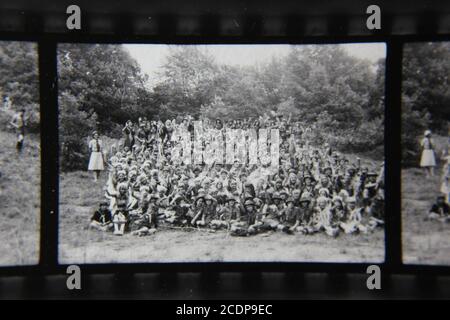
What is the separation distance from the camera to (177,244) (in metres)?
4.69

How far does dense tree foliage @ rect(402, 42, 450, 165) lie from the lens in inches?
176

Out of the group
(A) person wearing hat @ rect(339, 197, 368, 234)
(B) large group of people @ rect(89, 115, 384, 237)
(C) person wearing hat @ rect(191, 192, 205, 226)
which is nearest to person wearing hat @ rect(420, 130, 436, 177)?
(B) large group of people @ rect(89, 115, 384, 237)

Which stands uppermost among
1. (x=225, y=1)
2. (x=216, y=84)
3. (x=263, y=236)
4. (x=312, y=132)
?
(x=225, y=1)

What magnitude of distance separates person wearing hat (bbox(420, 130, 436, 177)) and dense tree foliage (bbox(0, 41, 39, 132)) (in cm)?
427

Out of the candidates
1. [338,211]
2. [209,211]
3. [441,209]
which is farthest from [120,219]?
[441,209]

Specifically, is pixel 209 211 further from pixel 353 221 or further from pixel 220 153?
pixel 353 221

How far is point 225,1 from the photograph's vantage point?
4340mm

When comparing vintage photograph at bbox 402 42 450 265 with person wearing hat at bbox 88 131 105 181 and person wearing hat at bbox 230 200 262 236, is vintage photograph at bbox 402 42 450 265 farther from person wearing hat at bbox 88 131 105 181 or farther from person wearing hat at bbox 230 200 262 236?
person wearing hat at bbox 88 131 105 181

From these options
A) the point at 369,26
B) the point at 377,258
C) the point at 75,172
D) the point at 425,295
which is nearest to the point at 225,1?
the point at 369,26

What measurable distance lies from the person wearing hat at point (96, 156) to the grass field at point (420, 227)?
3.39m

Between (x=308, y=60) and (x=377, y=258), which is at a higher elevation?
(x=308, y=60)

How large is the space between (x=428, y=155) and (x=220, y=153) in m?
2.32
